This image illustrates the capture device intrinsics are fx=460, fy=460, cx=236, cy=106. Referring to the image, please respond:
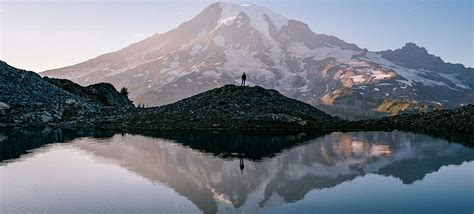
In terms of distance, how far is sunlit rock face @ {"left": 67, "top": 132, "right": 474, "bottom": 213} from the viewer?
115ft

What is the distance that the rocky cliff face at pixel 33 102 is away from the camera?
10400 centimetres

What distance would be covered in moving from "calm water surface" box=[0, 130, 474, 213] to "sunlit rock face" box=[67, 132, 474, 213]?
94 mm

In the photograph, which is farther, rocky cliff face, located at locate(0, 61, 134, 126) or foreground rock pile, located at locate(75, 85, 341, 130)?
rocky cliff face, located at locate(0, 61, 134, 126)

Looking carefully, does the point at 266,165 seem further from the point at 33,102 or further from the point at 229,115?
the point at 33,102

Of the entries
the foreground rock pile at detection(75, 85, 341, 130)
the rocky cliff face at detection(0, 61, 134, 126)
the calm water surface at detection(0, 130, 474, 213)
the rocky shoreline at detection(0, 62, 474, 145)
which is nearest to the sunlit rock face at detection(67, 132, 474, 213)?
the calm water surface at detection(0, 130, 474, 213)

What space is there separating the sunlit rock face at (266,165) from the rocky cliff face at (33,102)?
128ft

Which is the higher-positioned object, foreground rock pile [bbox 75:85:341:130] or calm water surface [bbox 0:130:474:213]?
foreground rock pile [bbox 75:85:341:130]

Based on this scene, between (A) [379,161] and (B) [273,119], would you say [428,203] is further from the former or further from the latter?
(B) [273,119]

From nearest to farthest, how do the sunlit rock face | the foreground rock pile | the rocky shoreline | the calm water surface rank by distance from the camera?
the calm water surface → the sunlit rock face → the rocky shoreline → the foreground rock pile

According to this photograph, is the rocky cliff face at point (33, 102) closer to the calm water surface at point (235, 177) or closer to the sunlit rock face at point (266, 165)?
the calm water surface at point (235, 177)

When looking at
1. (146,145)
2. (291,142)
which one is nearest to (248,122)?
(291,142)

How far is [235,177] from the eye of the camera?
41.2 metres

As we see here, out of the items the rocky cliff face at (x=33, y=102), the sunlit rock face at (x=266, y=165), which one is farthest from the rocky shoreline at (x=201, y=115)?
the sunlit rock face at (x=266, y=165)

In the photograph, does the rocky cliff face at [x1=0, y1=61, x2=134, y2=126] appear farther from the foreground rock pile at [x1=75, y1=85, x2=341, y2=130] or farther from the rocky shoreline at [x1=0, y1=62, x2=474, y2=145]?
the foreground rock pile at [x1=75, y1=85, x2=341, y2=130]
